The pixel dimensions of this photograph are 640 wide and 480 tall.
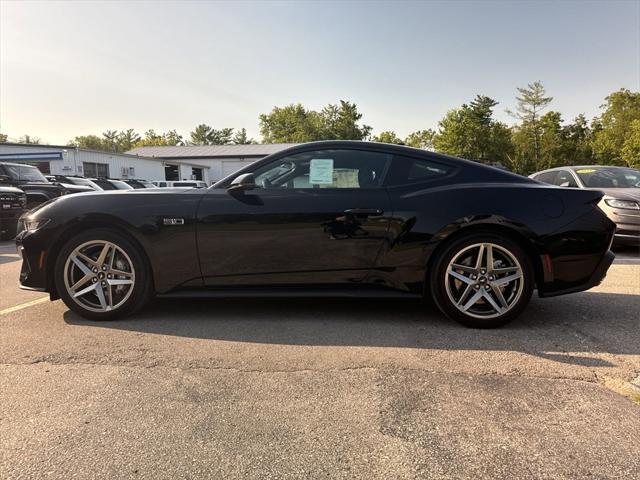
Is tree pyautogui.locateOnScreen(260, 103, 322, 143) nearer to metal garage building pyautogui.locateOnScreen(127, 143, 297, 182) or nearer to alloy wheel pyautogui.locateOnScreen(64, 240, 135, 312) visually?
metal garage building pyautogui.locateOnScreen(127, 143, 297, 182)

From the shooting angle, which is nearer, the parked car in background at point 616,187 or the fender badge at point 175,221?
the fender badge at point 175,221

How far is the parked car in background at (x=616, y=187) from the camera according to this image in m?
7.08

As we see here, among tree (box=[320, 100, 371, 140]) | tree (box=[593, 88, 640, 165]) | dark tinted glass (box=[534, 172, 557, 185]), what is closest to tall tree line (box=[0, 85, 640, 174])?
tree (box=[593, 88, 640, 165])

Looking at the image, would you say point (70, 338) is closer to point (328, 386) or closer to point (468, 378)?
point (328, 386)

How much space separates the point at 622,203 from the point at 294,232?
20.8 feet

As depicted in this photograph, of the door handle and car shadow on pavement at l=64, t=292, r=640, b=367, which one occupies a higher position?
the door handle

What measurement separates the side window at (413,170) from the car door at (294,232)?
0.12 meters

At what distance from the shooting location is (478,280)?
340cm

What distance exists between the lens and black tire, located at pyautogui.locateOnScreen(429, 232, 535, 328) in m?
3.37

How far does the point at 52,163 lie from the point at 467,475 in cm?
3373

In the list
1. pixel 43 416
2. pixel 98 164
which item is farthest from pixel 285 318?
pixel 98 164

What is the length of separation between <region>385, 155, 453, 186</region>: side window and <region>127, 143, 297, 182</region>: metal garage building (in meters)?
43.5

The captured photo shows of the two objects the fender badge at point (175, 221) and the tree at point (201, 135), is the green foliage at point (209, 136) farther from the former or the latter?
the fender badge at point (175, 221)

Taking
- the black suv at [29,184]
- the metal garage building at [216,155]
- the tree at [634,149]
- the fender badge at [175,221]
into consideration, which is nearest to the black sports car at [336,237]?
the fender badge at [175,221]
